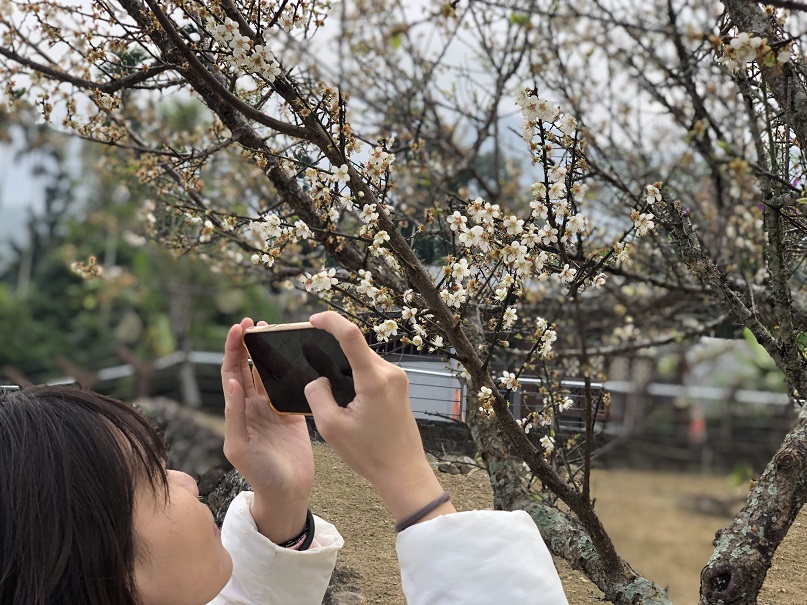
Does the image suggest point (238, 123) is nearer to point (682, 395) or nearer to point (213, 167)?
point (213, 167)

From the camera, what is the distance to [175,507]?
1.05m

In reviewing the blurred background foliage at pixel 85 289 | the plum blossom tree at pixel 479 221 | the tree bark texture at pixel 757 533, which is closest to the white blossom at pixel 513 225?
the plum blossom tree at pixel 479 221

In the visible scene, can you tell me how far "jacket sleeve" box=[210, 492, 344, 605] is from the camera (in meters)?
1.21

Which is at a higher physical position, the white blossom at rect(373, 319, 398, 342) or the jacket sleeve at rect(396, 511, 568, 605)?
the white blossom at rect(373, 319, 398, 342)

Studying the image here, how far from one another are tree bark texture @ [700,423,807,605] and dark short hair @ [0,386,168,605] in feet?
2.96

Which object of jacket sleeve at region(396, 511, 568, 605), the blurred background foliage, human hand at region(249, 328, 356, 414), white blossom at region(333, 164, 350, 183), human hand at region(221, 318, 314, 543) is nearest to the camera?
jacket sleeve at region(396, 511, 568, 605)

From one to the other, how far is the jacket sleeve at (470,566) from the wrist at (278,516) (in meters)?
0.40

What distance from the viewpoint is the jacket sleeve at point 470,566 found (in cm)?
83

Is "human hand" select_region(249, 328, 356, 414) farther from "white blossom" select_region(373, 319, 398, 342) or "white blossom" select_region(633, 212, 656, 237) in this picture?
"white blossom" select_region(633, 212, 656, 237)

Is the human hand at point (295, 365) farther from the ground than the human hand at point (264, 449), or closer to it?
farther from the ground

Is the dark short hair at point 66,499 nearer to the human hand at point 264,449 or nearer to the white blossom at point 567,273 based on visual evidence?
the human hand at point 264,449

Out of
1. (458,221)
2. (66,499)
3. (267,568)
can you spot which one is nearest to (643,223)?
(458,221)

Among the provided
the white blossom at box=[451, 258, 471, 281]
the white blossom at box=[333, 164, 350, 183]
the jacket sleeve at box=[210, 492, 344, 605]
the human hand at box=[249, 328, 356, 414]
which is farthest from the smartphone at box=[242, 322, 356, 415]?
the white blossom at box=[451, 258, 471, 281]

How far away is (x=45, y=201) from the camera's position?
770 inches
